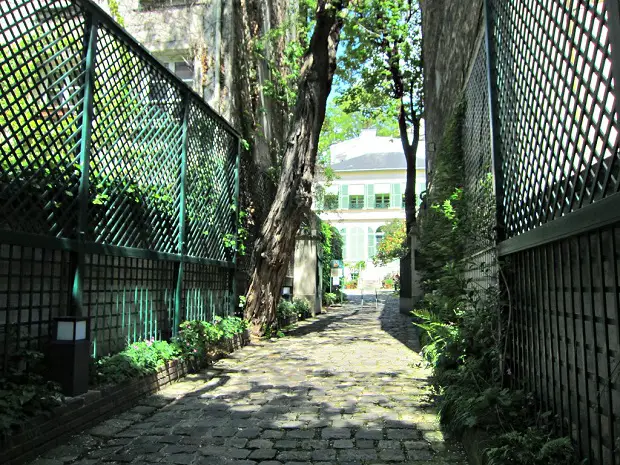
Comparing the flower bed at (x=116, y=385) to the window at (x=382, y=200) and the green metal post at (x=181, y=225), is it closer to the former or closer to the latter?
the green metal post at (x=181, y=225)

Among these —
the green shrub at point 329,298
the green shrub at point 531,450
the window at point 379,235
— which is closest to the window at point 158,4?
the green shrub at point 531,450

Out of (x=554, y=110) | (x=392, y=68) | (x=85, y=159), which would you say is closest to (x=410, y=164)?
(x=392, y=68)

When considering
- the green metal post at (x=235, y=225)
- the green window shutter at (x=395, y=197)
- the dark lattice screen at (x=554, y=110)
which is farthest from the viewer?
the green window shutter at (x=395, y=197)

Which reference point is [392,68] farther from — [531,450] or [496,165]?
[531,450]

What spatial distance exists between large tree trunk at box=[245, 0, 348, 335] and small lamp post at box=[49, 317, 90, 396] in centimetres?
546

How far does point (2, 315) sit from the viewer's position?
3.90m

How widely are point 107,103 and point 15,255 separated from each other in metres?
1.79

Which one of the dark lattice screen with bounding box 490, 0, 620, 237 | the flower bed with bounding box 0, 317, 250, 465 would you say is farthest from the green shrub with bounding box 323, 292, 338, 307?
the dark lattice screen with bounding box 490, 0, 620, 237

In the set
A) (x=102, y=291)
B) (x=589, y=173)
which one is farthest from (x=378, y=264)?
(x=589, y=173)

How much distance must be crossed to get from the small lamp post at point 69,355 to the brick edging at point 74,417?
0.41 ft

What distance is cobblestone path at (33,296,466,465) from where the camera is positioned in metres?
3.63

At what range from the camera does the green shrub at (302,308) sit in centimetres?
1360

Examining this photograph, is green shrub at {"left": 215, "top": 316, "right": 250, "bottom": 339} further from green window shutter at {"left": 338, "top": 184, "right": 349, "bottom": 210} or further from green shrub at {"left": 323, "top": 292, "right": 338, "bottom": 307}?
green window shutter at {"left": 338, "top": 184, "right": 349, "bottom": 210}

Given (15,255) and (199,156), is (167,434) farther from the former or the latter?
(199,156)
